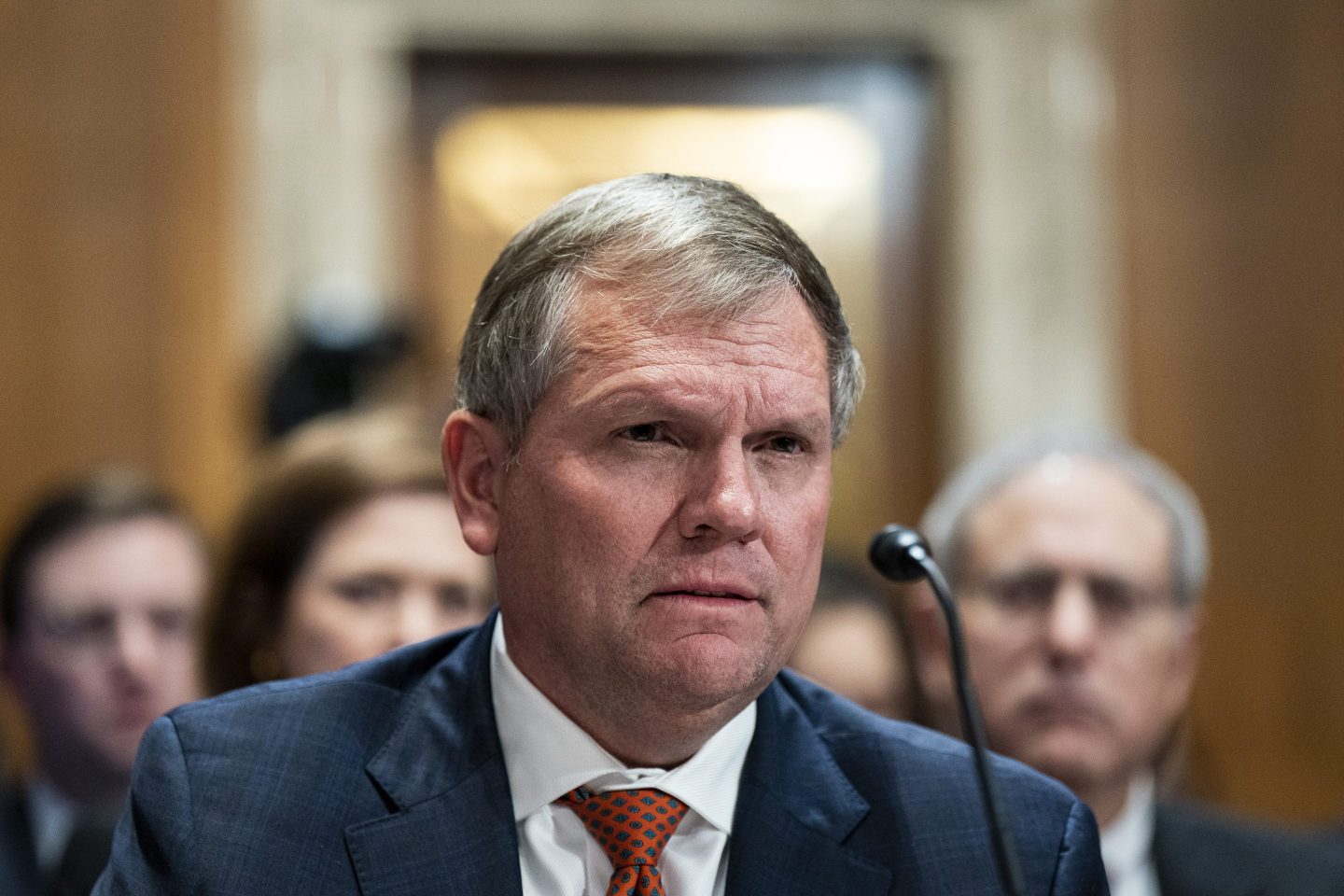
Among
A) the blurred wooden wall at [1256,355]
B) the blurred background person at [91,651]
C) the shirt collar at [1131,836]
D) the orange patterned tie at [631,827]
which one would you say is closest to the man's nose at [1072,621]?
the shirt collar at [1131,836]

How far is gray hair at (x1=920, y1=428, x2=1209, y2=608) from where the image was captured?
310 cm

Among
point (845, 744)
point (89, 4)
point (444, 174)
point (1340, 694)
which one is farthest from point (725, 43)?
point (845, 744)

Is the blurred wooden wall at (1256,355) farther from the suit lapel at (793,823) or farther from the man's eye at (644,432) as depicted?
the man's eye at (644,432)

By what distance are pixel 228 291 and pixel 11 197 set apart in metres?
0.78

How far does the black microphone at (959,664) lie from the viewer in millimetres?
1529

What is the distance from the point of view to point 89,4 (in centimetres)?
562

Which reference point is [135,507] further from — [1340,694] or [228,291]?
[1340,694]

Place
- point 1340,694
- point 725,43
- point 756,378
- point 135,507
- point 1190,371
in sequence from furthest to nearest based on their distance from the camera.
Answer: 1. point 725,43
2. point 1190,371
3. point 1340,694
4. point 135,507
5. point 756,378

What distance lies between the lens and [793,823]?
1.85 metres

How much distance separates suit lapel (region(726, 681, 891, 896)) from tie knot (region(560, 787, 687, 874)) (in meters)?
0.09

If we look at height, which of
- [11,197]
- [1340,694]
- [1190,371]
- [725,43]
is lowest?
[1340,694]

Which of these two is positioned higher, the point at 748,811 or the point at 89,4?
the point at 89,4

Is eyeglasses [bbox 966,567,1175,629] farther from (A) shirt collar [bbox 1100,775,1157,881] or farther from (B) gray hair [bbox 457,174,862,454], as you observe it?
(B) gray hair [bbox 457,174,862,454]

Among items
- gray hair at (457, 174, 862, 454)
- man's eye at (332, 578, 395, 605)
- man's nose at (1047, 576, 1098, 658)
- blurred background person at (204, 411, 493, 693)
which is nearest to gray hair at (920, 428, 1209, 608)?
man's nose at (1047, 576, 1098, 658)
